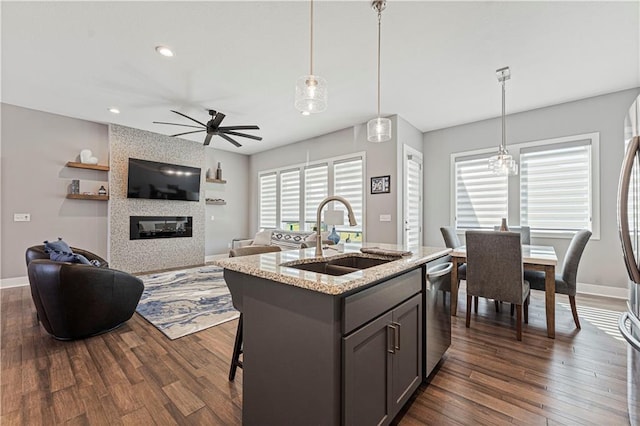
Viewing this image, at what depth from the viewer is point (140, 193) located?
17.6 ft

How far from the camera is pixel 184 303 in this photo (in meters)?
3.49

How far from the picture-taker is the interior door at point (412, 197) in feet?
15.7

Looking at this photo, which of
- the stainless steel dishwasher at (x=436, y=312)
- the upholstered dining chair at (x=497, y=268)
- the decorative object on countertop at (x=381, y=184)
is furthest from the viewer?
the decorative object on countertop at (x=381, y=184)

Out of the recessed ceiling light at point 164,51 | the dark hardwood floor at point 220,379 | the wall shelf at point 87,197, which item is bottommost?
the dark hardwood floor at point 220,379

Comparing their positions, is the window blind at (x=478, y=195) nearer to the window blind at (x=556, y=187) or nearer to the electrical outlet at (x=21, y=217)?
the window blind at (x=556, y=187)

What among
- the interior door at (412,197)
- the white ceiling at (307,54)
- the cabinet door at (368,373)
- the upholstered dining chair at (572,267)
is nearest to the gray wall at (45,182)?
the white ceiling at (307,54)

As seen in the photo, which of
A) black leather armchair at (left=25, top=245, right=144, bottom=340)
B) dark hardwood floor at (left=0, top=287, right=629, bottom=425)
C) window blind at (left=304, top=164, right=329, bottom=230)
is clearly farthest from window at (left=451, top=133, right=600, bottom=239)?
black leather armchair at (left=25, top=245, right=144, bottom=340)

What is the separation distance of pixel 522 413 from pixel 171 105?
522cm

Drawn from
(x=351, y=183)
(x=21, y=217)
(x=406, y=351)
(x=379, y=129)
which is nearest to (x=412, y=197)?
(x=351, y=183)

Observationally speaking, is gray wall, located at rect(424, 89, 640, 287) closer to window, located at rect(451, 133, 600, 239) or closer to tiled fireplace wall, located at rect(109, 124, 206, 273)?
window, located at rect(451, 133, 600, 239)

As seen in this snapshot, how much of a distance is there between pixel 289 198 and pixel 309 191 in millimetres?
687

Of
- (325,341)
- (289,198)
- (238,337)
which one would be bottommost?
(238,337)

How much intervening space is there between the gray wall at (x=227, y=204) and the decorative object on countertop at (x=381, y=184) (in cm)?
405

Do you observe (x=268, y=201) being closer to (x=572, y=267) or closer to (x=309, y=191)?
(x=309, y=191)
